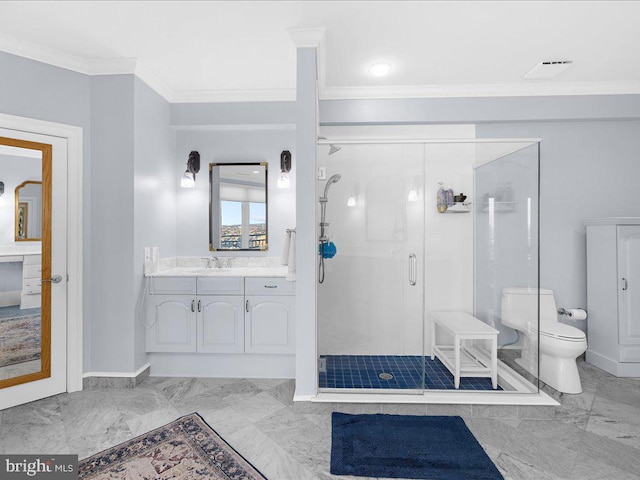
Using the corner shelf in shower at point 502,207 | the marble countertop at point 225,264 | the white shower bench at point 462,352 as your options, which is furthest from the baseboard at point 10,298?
the corner shelf in shower at point 502,207

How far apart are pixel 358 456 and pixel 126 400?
70.2 inches

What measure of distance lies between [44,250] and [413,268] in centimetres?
277

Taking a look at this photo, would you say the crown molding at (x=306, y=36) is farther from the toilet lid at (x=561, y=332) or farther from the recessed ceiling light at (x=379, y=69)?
the toilet lid at (x=561, y=332)

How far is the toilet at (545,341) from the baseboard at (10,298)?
363 centimetres

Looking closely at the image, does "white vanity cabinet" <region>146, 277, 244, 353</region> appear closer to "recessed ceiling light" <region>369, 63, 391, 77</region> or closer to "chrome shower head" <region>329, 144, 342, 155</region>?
"chrome shower head" <region>329, 144, 342, 155</region>

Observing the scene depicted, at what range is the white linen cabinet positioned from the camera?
309 centimetres

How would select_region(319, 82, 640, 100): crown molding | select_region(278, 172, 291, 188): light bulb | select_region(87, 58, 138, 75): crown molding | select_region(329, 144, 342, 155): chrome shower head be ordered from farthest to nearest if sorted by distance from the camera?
select_region(278, 172, 291, 188): light bulb, select_region(319, 82, 640, 100): crown molding, select_region(87, 58, 138, 75): crown molding, select_region(329, 144, 342, 155): chrome shower head

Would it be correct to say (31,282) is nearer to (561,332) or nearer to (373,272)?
(373,272)

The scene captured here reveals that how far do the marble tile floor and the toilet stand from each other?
14 cm

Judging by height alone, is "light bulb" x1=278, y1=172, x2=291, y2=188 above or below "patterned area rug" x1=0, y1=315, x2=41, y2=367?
above

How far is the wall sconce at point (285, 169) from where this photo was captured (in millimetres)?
3541

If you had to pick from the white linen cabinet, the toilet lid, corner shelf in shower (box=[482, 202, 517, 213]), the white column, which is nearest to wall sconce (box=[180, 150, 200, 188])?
the white column

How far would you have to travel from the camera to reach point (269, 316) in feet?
9.89

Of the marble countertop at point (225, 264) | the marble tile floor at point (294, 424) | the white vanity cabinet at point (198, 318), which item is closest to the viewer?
the marble tile floor at point (294, 424)
